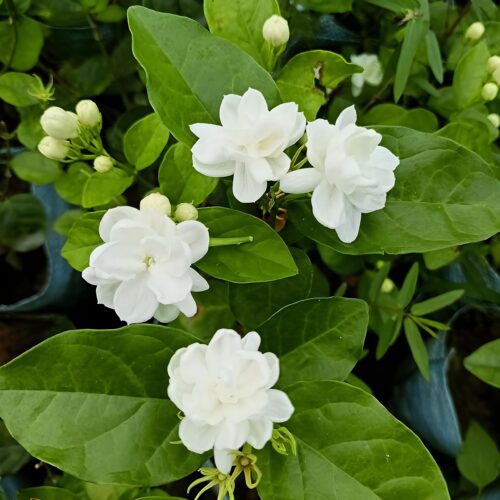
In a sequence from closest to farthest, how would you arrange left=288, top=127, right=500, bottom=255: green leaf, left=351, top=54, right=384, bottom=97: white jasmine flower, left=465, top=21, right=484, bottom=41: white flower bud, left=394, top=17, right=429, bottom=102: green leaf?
left=288, top=127, right=500, bottom=255: green leaf → left=394, top=17, right=429, bottom=102: green leaf → left=465, top=21, right=484, bottom=41: white flower bud → left=351, top=54, right=384, bottom=97: white jasmine flower

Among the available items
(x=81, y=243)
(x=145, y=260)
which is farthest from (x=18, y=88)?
(x=145, y=260)

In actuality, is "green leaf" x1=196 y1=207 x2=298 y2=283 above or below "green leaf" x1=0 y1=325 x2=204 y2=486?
above

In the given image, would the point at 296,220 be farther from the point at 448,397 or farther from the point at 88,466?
the point at 448,397

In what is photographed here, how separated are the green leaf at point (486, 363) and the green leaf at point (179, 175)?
43 cm

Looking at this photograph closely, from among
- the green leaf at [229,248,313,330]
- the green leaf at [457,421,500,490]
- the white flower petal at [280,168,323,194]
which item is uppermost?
the white flower petal at [280,168,323,194]

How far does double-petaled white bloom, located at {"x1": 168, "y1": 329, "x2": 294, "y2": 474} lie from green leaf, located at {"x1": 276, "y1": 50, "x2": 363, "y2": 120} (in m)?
0.31

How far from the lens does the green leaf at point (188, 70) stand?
637 mm

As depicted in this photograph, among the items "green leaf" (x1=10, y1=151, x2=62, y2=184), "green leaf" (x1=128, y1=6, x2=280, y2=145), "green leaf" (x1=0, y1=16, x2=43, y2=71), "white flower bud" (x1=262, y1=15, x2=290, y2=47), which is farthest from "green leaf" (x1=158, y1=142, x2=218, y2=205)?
"green leaf" (x1=0, y1=16, x2=43, y2=71)

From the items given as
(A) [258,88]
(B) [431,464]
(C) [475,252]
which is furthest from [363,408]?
(C) [475,252]

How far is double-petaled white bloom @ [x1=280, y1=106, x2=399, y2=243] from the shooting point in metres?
0.57

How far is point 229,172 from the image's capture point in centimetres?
61

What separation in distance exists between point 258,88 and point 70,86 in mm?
501

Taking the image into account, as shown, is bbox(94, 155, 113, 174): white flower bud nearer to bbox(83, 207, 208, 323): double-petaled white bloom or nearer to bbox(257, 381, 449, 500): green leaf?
bbox(83, 207, 208, 323): double-petaled white bloom

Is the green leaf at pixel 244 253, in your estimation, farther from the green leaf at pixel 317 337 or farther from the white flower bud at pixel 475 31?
the white flower bud at pixel 475 31
